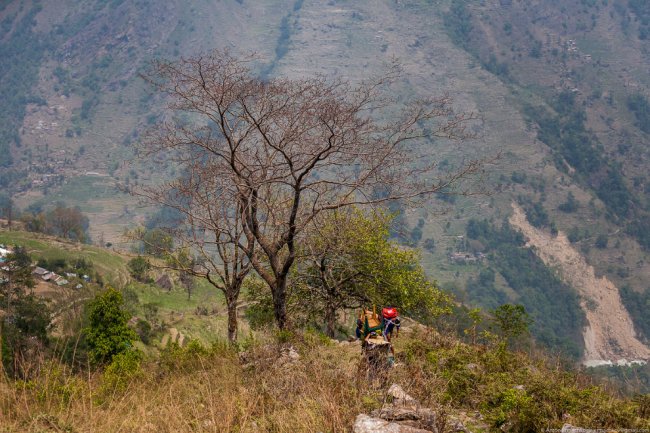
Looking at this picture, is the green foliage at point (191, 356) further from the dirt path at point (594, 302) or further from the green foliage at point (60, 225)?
the dirt path at point (594, 302)

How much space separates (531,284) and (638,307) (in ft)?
98.9

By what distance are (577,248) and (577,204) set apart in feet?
68.8

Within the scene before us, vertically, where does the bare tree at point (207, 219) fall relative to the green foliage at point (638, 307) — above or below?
above

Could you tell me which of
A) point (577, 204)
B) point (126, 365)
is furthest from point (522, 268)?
point (126, 365)

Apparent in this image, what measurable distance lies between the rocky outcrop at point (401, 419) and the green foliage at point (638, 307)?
171 m

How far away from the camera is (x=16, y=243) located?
74.9 m

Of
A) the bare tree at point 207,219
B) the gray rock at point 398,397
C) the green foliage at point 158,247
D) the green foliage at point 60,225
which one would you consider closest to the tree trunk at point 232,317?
the bare tree at point 207,219

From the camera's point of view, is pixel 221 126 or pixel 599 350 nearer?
pixel 221 126

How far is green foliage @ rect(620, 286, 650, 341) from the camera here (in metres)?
153

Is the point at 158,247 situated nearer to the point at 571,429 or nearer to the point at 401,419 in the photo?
the point at 401,419

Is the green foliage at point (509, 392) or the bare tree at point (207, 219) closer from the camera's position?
the green foliage at point (509, 392)

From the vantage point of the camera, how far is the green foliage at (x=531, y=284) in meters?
142

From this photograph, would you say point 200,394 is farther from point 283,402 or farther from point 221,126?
point 221,126

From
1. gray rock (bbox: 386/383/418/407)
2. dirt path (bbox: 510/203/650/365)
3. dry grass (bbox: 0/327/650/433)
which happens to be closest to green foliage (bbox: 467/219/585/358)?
dirt path (bbox: 510/203/650/365)
